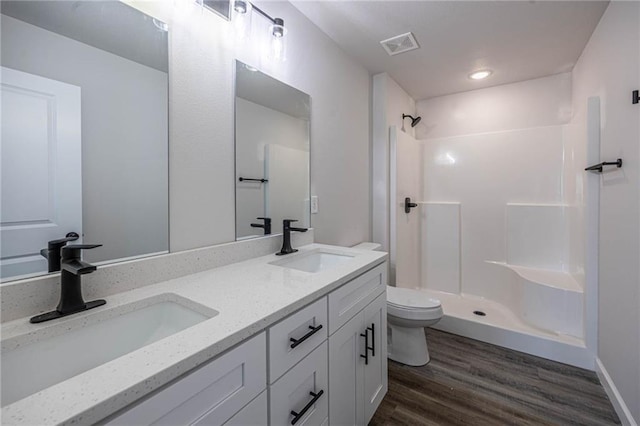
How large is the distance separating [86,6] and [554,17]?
2461 millimetres

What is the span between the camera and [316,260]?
1.58 meters

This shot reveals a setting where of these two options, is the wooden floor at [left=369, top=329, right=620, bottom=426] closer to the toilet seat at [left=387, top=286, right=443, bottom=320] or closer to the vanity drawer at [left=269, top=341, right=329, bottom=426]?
the toilet seat at [left=387, top=286, right=443, bottom=320]

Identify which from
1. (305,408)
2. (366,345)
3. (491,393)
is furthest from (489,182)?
(305,408)

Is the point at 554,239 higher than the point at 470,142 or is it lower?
lower

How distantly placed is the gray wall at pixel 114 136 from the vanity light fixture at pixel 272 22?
1.65ft

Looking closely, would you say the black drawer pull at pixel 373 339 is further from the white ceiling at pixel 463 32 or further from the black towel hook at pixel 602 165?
the white ceiling at pixel 463 32

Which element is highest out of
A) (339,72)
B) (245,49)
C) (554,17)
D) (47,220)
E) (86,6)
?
(554,17)

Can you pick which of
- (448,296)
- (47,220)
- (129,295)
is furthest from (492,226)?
(47,220)

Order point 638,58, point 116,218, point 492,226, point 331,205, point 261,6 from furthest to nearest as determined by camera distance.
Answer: point 492,226
point 331,205
point 261,6
point 638,58
point 116,218

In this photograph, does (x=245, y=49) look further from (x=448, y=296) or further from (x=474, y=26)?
(x=448, y=296)

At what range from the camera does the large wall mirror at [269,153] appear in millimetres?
1360

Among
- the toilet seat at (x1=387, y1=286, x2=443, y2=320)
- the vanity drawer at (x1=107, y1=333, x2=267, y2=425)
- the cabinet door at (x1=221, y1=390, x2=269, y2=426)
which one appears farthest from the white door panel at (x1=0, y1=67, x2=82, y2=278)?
the toilet seat at (x1=387, y1=286, x2=443, y2=320)

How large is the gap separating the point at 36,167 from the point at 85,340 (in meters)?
0.48

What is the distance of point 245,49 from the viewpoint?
53.9 inches
